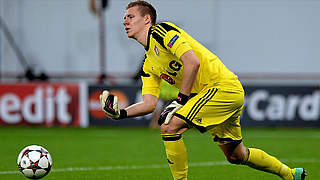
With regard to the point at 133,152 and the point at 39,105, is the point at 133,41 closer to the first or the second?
the point at 39,105

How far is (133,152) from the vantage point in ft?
31.9

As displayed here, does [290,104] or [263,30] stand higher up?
[263,30]

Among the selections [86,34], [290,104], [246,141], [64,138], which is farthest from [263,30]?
[64,138]

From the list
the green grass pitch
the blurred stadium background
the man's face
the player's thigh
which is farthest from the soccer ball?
the blurred stadium background

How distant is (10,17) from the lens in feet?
56.4

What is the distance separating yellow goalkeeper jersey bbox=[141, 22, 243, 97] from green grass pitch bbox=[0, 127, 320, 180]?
1.69 meters

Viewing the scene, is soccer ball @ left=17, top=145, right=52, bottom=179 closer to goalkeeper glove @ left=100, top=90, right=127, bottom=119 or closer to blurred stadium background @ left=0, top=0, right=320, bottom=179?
goalkeeper glove @ left=100, top=90, right=127, bottom=119

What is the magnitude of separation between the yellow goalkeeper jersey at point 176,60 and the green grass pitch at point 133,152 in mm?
1695

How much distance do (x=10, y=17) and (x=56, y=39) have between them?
1449 millimetres

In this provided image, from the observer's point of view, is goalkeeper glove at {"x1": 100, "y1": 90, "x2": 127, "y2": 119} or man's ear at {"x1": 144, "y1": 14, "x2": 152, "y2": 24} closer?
man's ear at {"x1": 144, "y1": 14, "x2": 152, "y2": 24}

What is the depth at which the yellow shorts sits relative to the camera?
17.6ft

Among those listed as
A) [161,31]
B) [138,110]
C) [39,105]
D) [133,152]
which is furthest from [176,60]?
[39,105]

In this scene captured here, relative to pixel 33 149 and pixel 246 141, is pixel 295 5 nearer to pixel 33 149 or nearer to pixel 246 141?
pixel 246 141

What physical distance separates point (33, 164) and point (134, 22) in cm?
176
